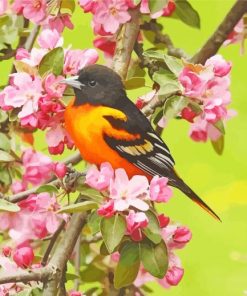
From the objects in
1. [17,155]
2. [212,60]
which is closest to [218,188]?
[17,155]

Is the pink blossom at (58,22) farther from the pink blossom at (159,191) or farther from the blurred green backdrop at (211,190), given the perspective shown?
the blurred green backdrop at (211,190)

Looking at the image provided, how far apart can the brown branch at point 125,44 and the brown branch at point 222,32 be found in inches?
8.3

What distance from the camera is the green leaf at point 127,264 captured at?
210 centimetres

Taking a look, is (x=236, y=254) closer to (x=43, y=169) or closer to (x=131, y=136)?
(x=43, y=169)

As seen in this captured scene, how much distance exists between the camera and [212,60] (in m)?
2.21

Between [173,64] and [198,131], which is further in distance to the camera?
[198,131]

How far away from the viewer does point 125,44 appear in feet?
7.82

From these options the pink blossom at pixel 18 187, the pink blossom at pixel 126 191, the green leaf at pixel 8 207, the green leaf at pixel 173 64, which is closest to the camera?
the pink blossom at pixel 126 191

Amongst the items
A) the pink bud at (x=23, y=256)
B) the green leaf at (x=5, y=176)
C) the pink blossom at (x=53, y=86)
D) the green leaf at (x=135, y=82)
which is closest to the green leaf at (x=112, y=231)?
the pink bud at (x=23, y=256)

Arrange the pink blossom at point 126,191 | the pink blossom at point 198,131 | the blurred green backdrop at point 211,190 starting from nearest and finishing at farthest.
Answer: the pink blossom at point 126,191
the pink blossom at point 198,131
the blurred green backdrop at point 211,190

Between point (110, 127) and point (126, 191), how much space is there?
8.8 inches

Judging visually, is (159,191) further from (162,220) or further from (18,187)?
(18,187)

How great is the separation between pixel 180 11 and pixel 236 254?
1.64 m

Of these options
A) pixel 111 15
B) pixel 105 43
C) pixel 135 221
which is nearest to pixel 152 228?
pixel 135 221
